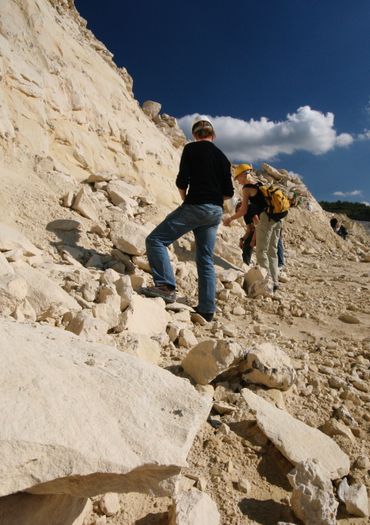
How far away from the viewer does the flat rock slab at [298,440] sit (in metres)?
1.83

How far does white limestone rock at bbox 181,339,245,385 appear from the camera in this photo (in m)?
2.26

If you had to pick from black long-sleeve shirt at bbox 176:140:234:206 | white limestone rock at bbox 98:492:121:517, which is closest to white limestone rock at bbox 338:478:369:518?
white limestone rock at bbox 98:492:121:517

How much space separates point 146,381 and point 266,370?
1.09m

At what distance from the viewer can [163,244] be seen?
3.91 meters

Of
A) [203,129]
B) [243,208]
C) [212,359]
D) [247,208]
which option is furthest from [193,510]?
[247,208]

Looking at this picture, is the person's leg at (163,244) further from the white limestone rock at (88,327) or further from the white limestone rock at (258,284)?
the white limestone rock at (88,327)

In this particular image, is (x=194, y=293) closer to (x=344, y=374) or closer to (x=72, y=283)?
(x=72, y=283)

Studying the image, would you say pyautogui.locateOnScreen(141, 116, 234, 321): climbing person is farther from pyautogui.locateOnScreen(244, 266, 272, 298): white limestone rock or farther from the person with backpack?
the person with backpack

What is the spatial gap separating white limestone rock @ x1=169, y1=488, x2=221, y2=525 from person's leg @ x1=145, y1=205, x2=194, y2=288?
250 cm

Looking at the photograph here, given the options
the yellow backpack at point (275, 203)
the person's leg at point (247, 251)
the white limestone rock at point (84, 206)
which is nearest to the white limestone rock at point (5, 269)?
the white limestone rock at point (84, 206)

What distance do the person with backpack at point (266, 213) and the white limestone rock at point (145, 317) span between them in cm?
232

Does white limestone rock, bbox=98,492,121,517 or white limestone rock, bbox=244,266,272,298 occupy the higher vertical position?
white limestone rock, bbox=244,266,272,298

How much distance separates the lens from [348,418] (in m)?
2.24

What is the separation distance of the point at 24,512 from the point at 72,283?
2.16 m
